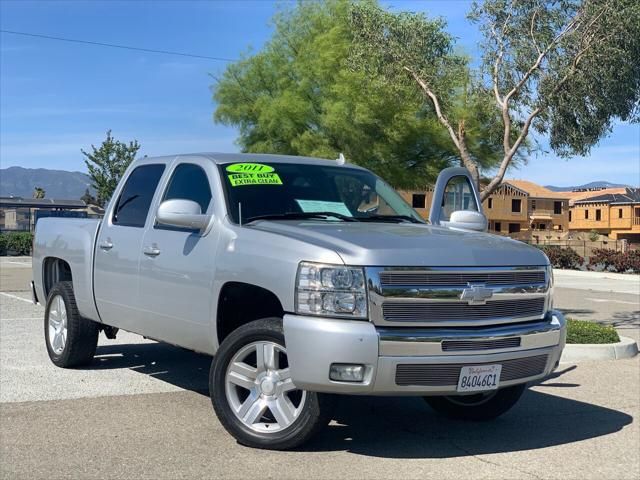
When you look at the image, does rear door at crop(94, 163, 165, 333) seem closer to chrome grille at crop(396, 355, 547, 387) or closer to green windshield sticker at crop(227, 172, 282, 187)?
green windshield sticker at crop(227, 172, 282, 187)

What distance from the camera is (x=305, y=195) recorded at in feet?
21.0

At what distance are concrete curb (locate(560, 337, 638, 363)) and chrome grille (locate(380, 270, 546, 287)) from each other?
4387mm

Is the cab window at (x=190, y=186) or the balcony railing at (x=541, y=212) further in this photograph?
the balcony railing at (x=541, y=212)

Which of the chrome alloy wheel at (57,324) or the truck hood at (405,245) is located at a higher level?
the truck hood at (405,245)

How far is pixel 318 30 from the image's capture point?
30.5m

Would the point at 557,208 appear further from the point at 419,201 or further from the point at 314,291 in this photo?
the point at 314,291

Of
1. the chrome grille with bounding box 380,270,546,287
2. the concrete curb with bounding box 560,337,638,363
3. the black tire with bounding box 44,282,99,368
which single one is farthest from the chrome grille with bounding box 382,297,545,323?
the concrete curb with bounding box 560,337,638,363

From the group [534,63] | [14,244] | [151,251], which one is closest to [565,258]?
[534,63]

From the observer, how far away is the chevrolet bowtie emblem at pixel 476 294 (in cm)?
507

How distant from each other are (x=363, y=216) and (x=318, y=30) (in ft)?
82.8

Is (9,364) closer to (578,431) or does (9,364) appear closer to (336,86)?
(578,431)

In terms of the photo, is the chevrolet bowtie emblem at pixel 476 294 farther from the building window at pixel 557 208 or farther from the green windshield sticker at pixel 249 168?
the building window at pixel 557 208

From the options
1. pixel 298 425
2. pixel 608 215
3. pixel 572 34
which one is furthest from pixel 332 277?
pixel 608 215

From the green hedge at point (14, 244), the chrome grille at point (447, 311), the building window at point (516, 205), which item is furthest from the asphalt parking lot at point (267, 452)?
the building window at point (516, 205)
